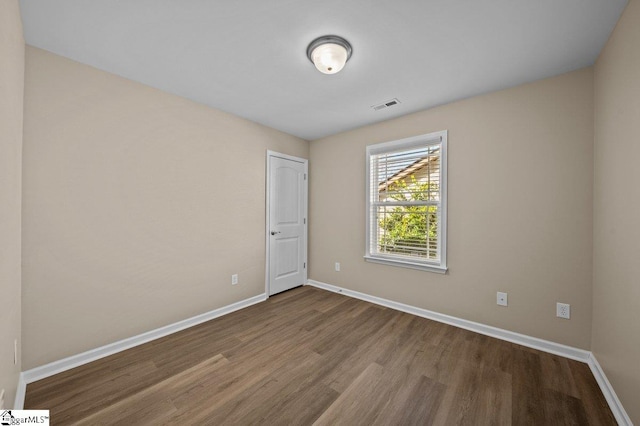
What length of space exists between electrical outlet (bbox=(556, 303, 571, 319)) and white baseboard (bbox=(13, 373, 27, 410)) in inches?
156

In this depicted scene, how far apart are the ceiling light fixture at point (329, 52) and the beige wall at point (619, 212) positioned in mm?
1629

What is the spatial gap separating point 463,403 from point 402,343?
0.74 metres

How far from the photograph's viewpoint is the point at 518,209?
7.63 feet

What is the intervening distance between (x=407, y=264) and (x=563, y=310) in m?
1.39

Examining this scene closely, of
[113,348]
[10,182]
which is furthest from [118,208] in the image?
[113,348]

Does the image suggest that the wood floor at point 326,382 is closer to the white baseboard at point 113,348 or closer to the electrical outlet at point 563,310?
the white baseboard at point 113,348

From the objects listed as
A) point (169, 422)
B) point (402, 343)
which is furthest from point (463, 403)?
point (169, 422)

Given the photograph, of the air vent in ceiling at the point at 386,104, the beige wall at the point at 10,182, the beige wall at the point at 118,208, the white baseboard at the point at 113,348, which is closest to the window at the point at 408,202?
the air vent in ceiling at the point at 386,104

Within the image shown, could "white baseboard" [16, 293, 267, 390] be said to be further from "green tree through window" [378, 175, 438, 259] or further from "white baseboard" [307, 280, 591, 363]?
"green tree through window" [378, 175, 438, 259]

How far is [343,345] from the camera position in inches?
90.0

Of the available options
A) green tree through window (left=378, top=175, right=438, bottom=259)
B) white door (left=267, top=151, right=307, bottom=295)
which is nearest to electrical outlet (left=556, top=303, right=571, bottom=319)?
green tree through window (left=378, top=175, right=438, bottom=259)

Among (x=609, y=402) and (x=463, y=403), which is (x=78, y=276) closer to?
(x=463, y=403)

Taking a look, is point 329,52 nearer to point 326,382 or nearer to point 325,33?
point 325,33

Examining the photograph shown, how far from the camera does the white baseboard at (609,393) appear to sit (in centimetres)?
142
